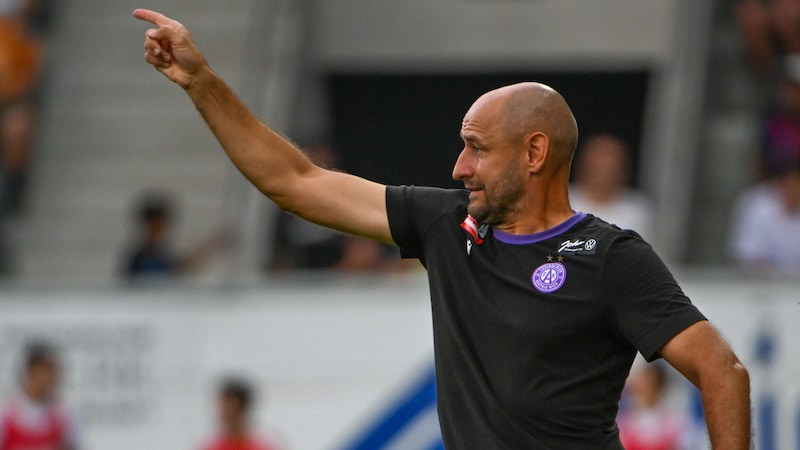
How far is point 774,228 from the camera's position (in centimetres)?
984

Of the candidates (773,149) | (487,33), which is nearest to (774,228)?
(773,149)

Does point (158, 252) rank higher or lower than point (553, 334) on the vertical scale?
lower

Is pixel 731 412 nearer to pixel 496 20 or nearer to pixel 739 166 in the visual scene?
pixel 739 166

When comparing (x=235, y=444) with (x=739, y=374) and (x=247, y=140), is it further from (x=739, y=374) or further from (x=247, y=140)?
(x=739, y=374)

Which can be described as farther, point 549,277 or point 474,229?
point 474,229

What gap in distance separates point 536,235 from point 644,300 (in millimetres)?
390

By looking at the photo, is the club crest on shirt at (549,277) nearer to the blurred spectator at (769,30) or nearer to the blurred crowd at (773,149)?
the blurred crowd at (773,149)

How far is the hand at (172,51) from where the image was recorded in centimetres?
452

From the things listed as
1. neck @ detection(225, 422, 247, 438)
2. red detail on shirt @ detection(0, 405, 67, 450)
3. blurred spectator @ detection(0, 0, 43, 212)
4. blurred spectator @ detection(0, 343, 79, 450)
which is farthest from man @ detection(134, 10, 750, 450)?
blurred spectator @ detection(0, 0, 43, 212)

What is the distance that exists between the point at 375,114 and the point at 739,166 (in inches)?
145

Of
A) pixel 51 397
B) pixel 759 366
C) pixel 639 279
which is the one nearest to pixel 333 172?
pixel 639 279

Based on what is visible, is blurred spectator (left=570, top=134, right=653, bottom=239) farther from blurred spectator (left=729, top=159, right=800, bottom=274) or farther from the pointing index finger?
the pointing index finger

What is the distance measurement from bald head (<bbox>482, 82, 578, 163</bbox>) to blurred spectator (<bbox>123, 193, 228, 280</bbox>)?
6506mm

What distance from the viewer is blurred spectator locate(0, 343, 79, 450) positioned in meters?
10.3
